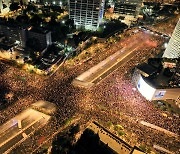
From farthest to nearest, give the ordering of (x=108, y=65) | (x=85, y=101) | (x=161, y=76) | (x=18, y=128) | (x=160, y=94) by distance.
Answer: (x=108, y=65) < (x=161, y=76) < (x=160, y=94) < (x=85, y=101) < (x=18, y=128)

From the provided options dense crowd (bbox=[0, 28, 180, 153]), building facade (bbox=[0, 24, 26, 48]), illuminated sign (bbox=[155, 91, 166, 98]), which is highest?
building facade (bbox=[0, 24, 26, 48])

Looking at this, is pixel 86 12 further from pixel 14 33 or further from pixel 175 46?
pixel 175 46

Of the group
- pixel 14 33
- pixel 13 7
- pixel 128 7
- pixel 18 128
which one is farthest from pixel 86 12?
pixel 18 128

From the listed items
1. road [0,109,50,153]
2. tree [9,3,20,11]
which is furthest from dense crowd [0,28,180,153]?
tree [9,3,20,11]

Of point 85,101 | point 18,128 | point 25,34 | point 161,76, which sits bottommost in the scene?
point 18,128

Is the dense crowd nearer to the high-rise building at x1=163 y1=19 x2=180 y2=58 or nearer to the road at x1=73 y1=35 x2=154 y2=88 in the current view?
the road at x1=73 y1=35 x2=154 y2=88
